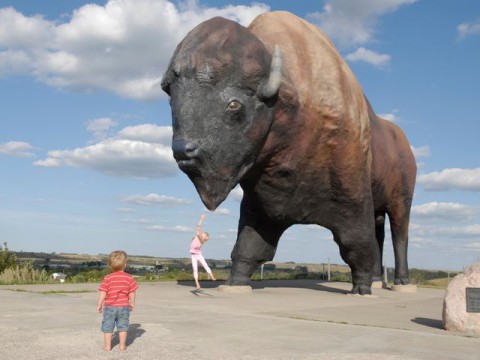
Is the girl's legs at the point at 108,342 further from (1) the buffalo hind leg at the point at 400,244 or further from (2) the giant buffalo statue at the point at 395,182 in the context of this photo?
(1) the buffalo hind leg at the point at 400,244

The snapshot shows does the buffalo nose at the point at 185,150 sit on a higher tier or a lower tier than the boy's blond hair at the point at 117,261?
higher

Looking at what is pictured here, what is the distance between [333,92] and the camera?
928 cm

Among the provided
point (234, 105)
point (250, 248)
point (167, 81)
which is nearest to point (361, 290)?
point (250, 248)

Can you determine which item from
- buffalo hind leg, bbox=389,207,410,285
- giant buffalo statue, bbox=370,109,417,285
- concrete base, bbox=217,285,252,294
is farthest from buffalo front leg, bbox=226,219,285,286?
buffalo hind leg, bbox=389,207,410,285

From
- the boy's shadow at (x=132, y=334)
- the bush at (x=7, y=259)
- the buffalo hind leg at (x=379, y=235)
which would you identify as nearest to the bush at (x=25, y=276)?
the bush at (x=7, y=259)

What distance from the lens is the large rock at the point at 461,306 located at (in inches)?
250

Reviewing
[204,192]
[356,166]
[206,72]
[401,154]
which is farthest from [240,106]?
[401,154]

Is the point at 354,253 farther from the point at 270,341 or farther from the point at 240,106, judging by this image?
the point at 270,341

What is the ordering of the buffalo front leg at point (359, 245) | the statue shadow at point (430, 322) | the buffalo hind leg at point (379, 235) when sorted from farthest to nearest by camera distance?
the buffalo hind leg at point (379, 235) → the buffalo front leg at point (359, 245) → the statue shadow at point (430, 322)

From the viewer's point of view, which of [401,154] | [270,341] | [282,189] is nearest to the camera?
[270,341]

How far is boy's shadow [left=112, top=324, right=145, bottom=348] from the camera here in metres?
4.95

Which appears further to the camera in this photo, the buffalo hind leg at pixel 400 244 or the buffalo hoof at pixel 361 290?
the buffalo hind leg at pixel 400 244

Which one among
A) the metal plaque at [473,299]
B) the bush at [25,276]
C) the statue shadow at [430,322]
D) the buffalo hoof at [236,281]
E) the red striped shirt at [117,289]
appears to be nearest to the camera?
the red striped shirt at [117,289]

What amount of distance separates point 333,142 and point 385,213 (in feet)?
17.6
